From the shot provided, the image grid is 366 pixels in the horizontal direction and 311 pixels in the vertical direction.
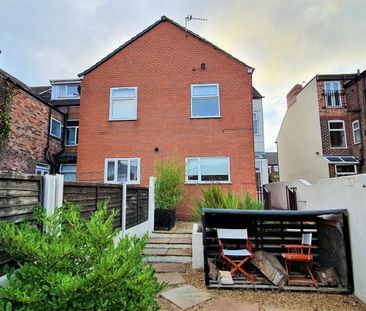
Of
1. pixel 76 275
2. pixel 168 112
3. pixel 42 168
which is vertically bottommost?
pixel 76 275

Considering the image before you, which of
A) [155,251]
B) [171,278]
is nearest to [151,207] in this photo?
[155,251]

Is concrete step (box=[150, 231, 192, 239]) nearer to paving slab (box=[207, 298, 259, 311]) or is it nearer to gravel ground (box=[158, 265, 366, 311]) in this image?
gravel ground (box=[158, 265, 366, 311])

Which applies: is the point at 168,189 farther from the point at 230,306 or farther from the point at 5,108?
the point at 5,108

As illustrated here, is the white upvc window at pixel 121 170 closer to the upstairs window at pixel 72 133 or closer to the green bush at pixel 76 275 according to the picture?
the upstairs window at pixel 72 133

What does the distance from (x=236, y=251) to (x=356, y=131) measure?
1554cm

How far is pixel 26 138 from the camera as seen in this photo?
11938 mm

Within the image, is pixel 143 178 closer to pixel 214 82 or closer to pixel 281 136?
pixel 214 82

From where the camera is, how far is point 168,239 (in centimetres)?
649

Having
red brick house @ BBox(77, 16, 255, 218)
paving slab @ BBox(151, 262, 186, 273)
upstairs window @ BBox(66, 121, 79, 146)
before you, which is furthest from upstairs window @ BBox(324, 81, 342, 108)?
upstairs window @ BBox(66, 121, 79, 146)

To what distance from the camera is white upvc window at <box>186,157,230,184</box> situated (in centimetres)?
966

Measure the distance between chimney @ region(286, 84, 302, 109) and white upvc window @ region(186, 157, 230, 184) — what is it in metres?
13.5

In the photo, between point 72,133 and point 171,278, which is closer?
point 171,278

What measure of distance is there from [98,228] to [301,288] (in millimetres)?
3697

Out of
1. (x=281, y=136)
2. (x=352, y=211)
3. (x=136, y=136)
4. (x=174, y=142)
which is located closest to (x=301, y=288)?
(x=352, y=211)
